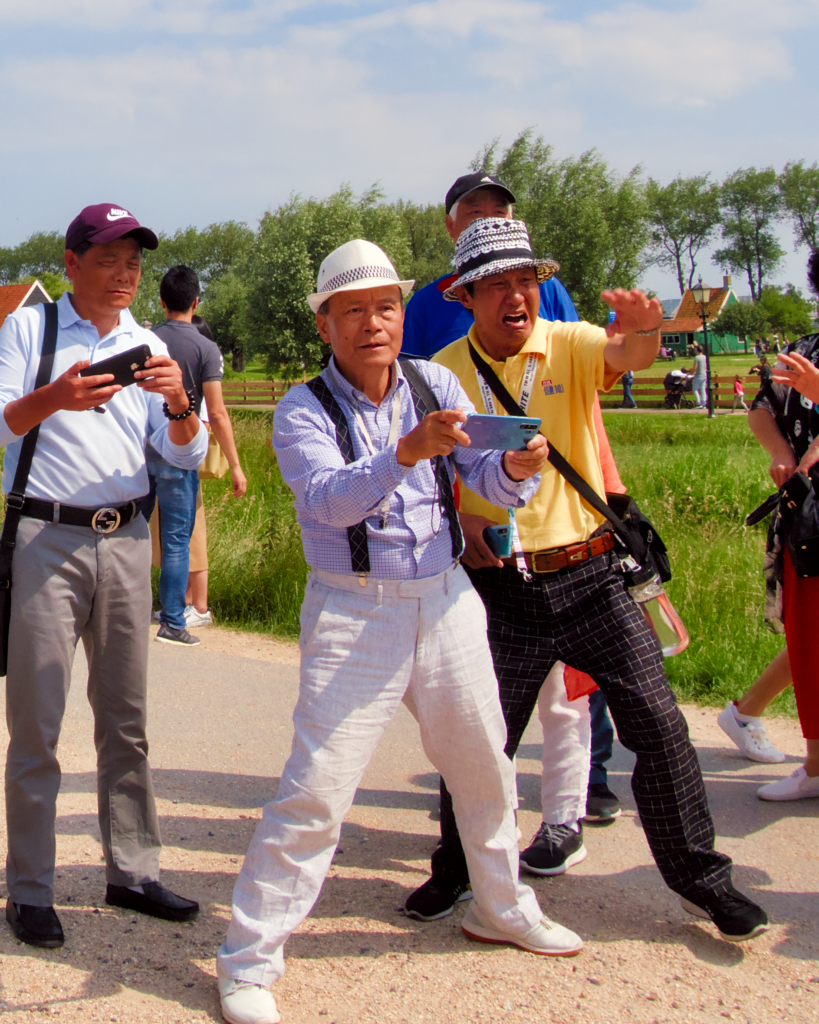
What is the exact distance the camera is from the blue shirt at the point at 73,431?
3014 millimetres

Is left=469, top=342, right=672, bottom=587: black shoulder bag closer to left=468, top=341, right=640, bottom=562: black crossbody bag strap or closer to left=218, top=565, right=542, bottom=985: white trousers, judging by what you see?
left=468, top=341, right=640, bottom=562: black crossbody bag strap

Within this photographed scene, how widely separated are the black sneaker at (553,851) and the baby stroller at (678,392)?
103 ft

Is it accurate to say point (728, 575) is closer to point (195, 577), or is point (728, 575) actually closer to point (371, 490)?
point (195, 577)

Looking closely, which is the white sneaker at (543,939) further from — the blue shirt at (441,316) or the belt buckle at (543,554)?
the blue shirt at (441,316)

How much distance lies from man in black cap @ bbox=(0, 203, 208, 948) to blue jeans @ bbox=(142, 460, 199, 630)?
10.7ft

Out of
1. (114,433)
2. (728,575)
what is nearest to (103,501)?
(114,433)

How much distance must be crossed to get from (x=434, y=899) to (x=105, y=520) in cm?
160

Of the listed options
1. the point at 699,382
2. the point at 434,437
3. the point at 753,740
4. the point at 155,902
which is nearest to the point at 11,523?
the point at 155,902

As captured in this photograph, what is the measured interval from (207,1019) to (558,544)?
1678mm

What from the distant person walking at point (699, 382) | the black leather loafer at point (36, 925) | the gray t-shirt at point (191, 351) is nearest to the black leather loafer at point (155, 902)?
the black leather loafer at point (36, 925)

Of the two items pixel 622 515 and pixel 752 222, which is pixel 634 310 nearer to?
pixel 622 515

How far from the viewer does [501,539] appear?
3.09 meters

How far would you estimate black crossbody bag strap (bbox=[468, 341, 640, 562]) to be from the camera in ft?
10.4

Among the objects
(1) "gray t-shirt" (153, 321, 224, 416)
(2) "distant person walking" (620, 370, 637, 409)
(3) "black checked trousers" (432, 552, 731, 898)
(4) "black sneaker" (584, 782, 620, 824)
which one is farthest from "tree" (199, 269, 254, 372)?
(3) "black checked trousers" (432, 552, 731, 898)
